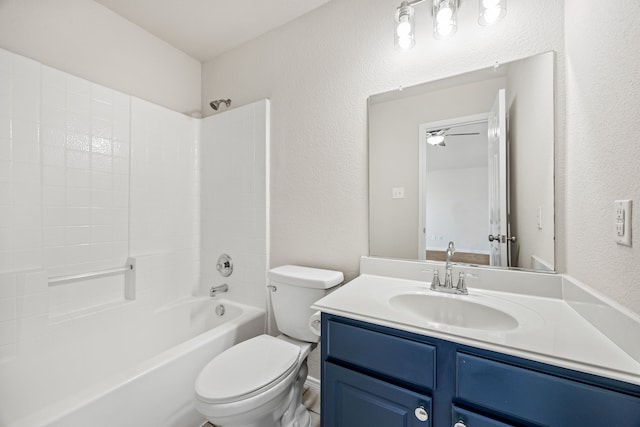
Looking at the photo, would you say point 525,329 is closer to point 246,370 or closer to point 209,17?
point 246,370

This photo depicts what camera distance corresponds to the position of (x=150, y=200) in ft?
6.60

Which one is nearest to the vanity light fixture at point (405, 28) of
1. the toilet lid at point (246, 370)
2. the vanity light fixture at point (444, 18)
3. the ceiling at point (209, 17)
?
the vanity light fixture at point (444, 18)

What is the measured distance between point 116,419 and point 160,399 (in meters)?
0.18

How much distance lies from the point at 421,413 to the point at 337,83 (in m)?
1.67

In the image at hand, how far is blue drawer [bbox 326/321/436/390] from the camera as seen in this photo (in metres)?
0.85

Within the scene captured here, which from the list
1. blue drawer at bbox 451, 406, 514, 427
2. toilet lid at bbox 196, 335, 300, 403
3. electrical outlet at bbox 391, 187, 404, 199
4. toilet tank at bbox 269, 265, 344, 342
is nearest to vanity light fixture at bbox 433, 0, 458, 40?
electrical outlet at bbox 391, 187, 404, 199

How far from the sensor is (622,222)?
27.8 inches

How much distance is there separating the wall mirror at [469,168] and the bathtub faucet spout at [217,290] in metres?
1.24

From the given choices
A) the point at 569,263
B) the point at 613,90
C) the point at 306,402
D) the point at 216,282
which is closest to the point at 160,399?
the point at 306,402

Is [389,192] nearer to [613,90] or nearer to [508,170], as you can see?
[508,170]

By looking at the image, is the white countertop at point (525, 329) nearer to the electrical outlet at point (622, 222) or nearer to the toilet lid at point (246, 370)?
the electrical outlet at point (622, 222)

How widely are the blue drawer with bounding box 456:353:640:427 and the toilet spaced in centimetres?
76

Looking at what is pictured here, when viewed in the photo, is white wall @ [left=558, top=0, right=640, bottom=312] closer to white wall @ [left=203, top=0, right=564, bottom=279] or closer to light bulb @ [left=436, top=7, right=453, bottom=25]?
white wall @ [left=203, top=0, right=564, bottom=279]

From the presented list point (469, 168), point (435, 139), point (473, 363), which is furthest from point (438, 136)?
point (473, 363)
